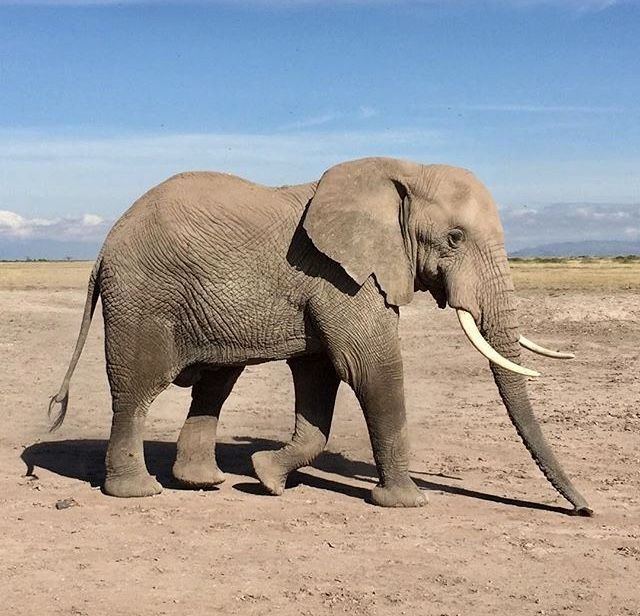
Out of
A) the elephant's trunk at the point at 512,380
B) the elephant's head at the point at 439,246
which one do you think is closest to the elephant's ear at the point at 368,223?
the elephant's head at the point at 439,246

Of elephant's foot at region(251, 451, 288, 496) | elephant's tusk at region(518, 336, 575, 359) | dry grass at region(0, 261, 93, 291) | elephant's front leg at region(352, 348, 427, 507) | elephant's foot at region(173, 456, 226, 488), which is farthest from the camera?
dry grass at region(0, 261, 93, 291)

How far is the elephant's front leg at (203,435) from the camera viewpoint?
846 cm

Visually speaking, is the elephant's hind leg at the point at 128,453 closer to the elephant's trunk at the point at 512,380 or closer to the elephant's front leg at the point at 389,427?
the elephant's front leg at the point at 389,427

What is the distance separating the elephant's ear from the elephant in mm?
11

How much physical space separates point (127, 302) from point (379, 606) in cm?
331

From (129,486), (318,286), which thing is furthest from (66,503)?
(318,286)

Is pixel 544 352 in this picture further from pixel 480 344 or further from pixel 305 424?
pixel 305 424

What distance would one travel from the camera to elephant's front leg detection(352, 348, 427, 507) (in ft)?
25.2

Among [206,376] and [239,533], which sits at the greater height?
[206,376]

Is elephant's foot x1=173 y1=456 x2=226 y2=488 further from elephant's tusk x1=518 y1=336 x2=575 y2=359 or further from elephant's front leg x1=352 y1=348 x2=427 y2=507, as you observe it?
elephant's tusk x1=518 y1=336 x2=575 y2=359

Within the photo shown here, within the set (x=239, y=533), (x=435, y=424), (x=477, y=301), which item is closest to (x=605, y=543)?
(x=477, y=301)

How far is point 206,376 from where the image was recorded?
8.81 m

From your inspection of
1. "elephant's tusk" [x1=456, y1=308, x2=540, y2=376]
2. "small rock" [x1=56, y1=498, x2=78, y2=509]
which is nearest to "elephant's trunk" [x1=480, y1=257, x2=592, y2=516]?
"elephant's tusk" [x1=456, y1=308, x2=540, y2=376]

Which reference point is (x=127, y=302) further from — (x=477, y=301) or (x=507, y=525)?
(x=507, y=525)
